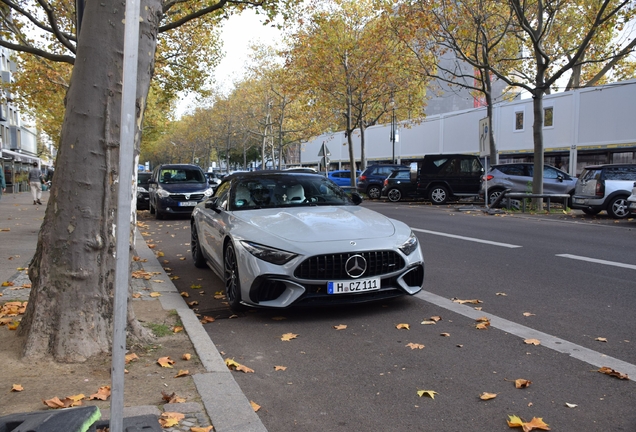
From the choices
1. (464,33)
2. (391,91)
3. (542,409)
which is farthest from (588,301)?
(391,91)

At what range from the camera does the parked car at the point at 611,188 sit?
16.7m

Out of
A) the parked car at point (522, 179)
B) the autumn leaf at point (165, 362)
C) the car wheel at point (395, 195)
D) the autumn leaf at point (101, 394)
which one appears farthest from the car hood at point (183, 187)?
the autumn leaf at point (101, 394)

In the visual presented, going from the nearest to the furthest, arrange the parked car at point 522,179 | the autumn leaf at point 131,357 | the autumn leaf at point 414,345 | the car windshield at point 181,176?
the autumn leaf at point 131,357 → the autumn leaf at point 414,345 → the car windshield at point 181,176 → the parked car at point 522,179

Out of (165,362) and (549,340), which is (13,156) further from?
(549,340)

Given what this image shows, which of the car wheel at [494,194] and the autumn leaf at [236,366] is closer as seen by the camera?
the autumn leaf at [236,366]

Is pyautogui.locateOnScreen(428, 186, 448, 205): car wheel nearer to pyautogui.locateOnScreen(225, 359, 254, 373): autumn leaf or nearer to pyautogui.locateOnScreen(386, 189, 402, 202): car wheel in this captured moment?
pyautogui.locateOnScreen(386, 189, 402, 202): car wheel

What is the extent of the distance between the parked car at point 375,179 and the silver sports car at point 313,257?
2396cm

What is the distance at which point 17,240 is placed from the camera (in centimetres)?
1180

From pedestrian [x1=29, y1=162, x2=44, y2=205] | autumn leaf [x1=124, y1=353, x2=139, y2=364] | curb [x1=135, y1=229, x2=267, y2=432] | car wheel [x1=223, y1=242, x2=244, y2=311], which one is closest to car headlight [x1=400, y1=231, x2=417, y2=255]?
car wheel [x1=223, y1=242, x2=244, y2=311]

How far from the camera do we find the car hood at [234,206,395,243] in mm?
5707

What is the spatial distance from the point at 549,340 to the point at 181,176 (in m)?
16.2

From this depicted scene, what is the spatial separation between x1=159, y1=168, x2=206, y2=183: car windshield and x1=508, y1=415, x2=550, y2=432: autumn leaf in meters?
17.0

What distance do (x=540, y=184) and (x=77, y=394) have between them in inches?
714

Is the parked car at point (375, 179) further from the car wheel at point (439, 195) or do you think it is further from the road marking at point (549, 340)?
the road marking at point (549, 340)
